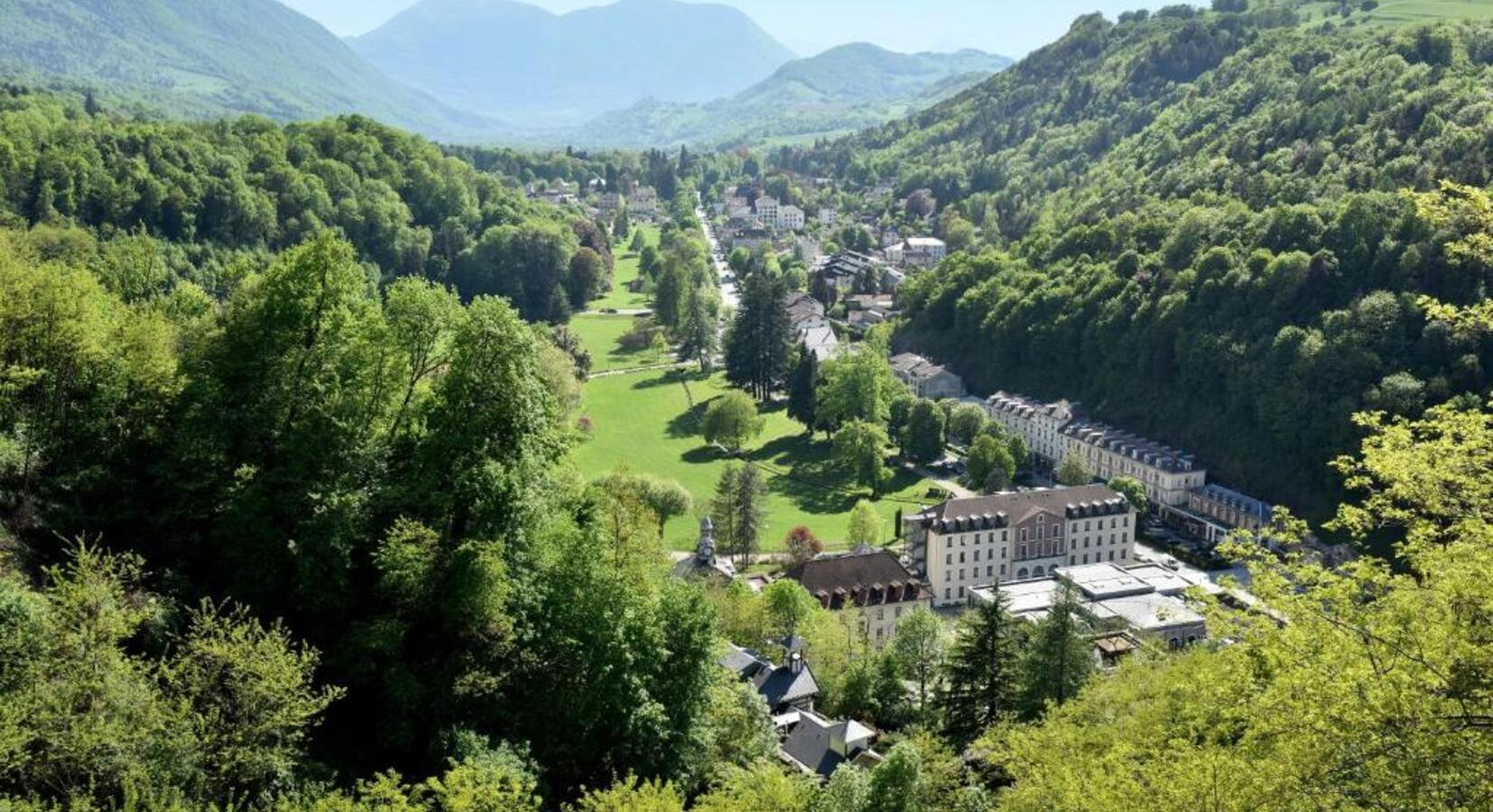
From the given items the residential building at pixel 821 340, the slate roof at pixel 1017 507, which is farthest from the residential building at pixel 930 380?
the slate roof at pixel 1017 507

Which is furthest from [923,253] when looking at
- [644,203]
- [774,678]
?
[774,678]

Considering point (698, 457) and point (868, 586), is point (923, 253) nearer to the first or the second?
point (698, 457)

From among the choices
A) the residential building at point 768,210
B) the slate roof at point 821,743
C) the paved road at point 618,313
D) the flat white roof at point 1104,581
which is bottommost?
the flat white roof at point 1104,581

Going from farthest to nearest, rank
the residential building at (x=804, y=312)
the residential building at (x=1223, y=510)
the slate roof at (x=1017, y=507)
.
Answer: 1. the residential building at (x=804, y=312)
2. the residential building at (x=1223, y=510)
3. the slate roof at (x=1017, y=507)

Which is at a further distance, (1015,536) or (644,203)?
(644,203)

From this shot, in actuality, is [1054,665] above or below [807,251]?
above

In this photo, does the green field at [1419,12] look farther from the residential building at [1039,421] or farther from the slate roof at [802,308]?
the residential building at [1039,421]

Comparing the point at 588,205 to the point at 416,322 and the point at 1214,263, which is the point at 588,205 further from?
the point at 416,322

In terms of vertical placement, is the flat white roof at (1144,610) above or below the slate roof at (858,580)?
below
